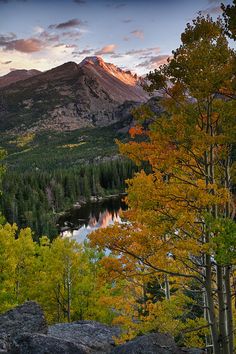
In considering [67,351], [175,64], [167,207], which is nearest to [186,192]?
[167,207]

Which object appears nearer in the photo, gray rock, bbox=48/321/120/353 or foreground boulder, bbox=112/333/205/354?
foreground boulder, bbox=112/333/205/354

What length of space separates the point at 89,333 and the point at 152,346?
41.8ft

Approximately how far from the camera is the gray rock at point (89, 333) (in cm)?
2474

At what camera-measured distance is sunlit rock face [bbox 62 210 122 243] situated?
88812 mm

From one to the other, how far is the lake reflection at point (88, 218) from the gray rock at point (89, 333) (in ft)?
176

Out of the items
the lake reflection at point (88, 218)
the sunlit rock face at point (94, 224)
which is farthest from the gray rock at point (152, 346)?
the lake reflection at point (88, 218)

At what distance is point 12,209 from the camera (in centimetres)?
9438

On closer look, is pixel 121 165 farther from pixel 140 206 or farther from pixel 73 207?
pixel 140 206

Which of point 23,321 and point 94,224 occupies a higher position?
point 23,321

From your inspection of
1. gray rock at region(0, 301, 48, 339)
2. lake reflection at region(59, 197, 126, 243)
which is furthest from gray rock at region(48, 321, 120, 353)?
lake reflection at region(59, 197, 126, 243)

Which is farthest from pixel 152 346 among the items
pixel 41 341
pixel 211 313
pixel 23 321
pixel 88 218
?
pixel 88 218

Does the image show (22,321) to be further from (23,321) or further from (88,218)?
(88,218)

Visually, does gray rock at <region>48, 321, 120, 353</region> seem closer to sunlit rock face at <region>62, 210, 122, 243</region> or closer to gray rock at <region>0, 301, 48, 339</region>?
gray rock at <region>0, 301, 48, 339</region>

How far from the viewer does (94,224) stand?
104m
